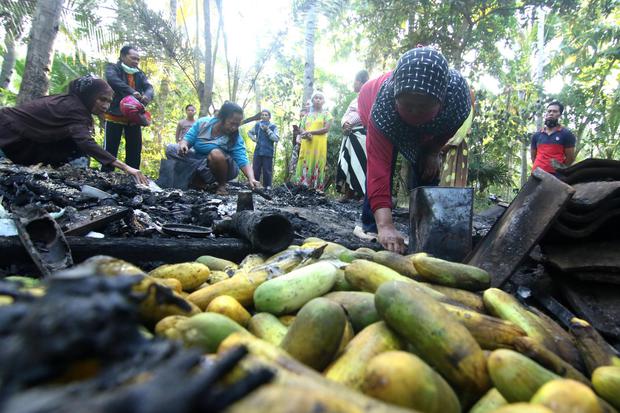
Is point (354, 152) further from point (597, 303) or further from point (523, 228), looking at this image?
point (597, 303)

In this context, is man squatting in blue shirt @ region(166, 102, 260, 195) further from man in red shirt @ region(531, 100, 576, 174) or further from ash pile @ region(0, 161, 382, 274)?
man in red shirt @ region(531, 100, 576, 174)

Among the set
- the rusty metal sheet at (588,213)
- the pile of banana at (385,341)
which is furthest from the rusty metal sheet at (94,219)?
the rusty metal sheet at (588,213)

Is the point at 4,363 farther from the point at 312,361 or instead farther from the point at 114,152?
the point at 114,152

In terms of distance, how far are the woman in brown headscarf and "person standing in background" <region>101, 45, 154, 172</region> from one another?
1.26 m

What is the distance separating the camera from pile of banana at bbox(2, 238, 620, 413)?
98cm

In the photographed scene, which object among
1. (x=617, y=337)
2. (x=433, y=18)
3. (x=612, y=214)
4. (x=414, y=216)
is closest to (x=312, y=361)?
(x=617, y=337)

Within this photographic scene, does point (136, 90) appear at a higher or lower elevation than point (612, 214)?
higher

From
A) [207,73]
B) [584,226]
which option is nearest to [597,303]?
[584,226]

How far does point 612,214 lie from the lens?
2.15 metres

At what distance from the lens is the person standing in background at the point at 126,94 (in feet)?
20.8

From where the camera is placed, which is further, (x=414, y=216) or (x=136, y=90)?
(x=136, y=90)

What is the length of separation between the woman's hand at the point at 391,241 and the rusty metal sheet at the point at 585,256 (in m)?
1.04

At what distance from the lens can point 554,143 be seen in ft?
23.2

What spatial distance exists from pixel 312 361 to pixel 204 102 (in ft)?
39.1
